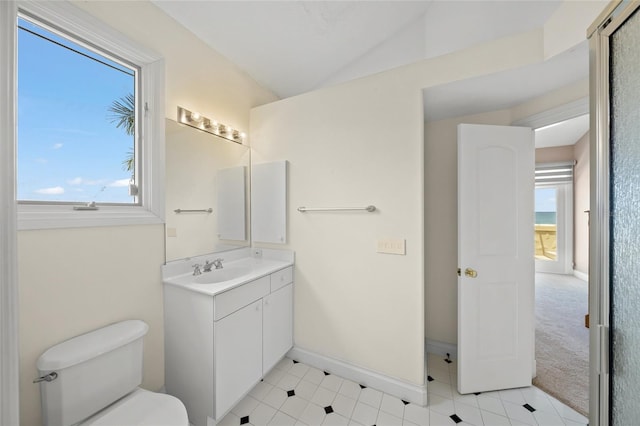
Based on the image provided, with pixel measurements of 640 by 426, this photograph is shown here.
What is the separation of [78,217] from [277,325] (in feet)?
4.85

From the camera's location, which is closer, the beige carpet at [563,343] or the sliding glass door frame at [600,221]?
the sliding glass door frame at [600,221]

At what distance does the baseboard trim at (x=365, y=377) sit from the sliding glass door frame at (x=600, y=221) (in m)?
1.15

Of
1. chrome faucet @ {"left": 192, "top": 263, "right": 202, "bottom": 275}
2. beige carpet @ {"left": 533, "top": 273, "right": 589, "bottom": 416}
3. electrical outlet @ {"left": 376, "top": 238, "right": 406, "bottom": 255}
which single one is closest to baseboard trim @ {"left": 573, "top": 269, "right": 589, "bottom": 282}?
beige carpet @ {"left": 533, "top": 273, "right": 589, "bottom": 416}

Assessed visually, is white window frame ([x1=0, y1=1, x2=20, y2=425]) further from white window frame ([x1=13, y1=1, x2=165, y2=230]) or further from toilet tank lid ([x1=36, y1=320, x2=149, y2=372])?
white window frame ([x1=13, y1=1, x2=165, y2=230])

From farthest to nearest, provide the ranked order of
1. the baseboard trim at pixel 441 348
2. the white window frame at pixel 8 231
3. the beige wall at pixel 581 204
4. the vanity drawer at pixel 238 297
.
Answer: the beige wall at pixel 581 204 → the baseboard trim at pixel 441 348 → the vanity drawer at pixel 238 297 → the white window frame at pixel 8 231

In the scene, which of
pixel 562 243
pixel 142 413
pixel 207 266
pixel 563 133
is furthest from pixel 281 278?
pixel 562 243

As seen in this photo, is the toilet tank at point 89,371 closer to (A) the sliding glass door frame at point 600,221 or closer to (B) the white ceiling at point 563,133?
(A) the sliding glass door frame at point 600,221

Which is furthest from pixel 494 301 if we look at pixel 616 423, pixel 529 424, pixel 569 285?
pixel 569 285

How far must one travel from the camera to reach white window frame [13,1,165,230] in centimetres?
119

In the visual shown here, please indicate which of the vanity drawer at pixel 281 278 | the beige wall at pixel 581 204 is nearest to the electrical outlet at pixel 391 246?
the vanity drawer at pixel 281 278

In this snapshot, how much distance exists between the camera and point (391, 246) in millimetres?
1816

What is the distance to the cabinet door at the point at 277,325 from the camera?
188cm

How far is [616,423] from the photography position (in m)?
0.72

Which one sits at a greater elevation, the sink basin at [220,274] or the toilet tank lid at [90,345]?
the sink basin at [220,274]
